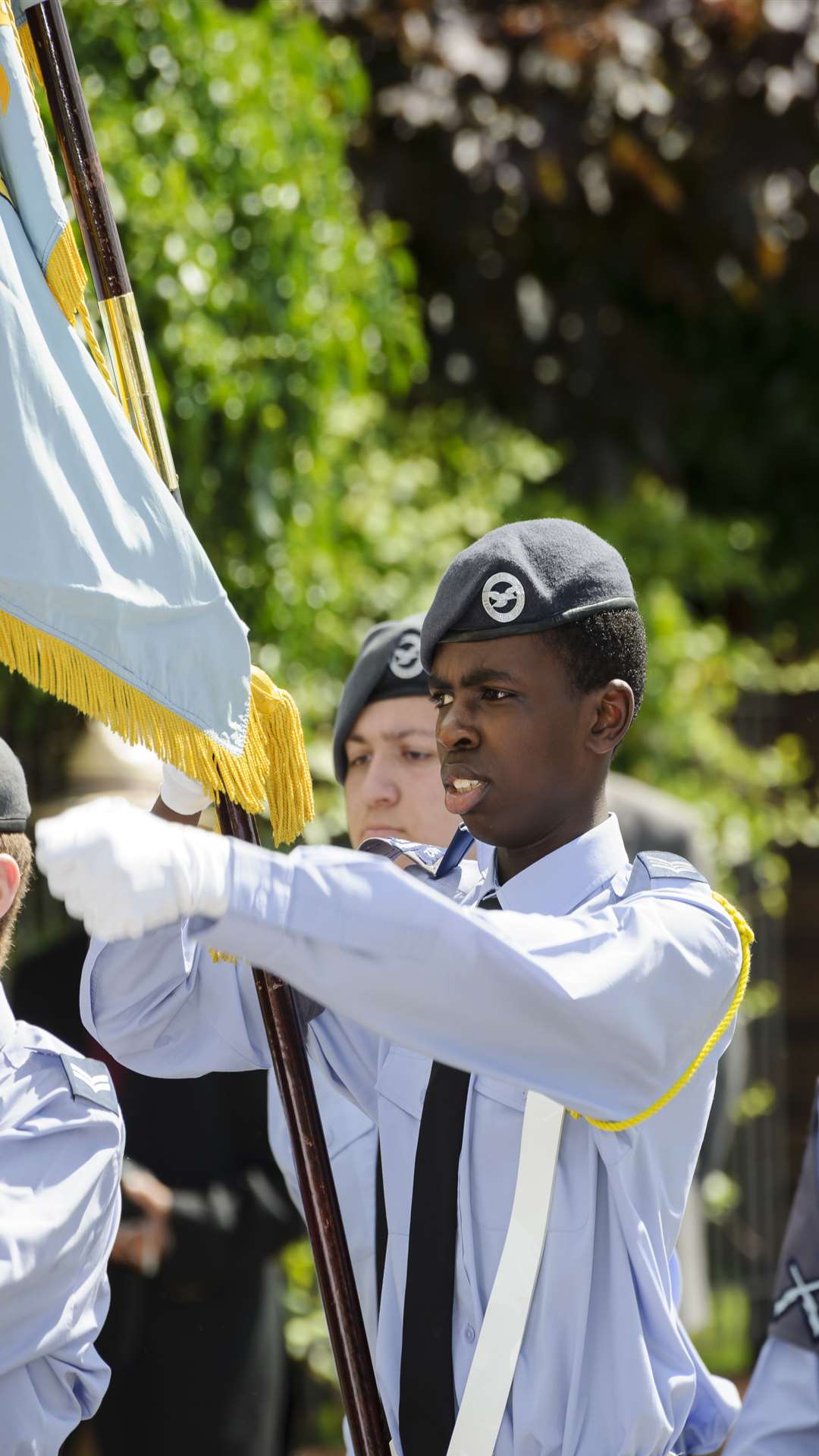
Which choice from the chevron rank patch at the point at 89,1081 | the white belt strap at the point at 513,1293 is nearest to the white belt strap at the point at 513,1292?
the white belt strap at the point at 513,1293

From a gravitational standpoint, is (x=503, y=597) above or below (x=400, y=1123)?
above

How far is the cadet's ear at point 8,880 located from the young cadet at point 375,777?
592 millimetres

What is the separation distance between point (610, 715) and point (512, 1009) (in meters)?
0.57

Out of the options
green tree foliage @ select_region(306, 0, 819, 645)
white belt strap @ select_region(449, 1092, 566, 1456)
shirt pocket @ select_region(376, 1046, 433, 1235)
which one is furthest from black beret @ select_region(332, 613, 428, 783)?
green tree foliage @ select_region(306, 0, 819, 645)

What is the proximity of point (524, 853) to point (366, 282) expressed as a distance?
3.10 m

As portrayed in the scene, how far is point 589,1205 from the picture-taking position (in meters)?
1.85

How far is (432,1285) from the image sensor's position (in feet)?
6.28

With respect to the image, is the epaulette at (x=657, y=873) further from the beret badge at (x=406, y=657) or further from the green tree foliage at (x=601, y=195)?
the green tree foliage at (x=601, y=195)

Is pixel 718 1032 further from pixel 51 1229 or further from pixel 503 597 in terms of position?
pixel 51 1229

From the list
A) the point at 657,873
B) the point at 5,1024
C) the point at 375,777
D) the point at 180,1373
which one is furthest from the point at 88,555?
the point at 180,1373

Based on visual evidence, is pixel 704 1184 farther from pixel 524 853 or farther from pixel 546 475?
pixel 524 853

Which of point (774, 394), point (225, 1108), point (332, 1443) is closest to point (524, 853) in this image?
point (225, 1108)

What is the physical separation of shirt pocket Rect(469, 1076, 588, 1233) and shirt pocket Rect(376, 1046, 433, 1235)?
0.27 ft

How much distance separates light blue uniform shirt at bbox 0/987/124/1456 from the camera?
2.05 m
